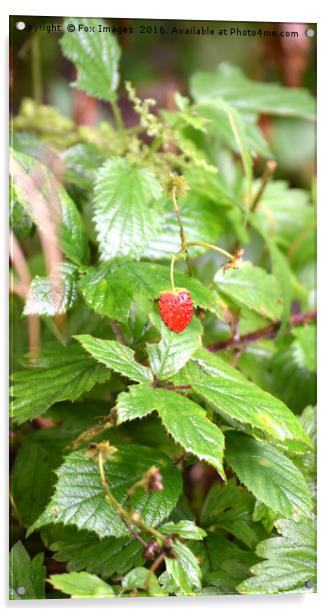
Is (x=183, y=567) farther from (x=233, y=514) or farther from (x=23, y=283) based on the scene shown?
(x=23, y=283)

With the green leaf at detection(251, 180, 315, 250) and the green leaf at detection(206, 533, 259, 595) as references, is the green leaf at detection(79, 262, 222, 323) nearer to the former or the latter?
the green leaf at detection(206, 533, 259, 595)

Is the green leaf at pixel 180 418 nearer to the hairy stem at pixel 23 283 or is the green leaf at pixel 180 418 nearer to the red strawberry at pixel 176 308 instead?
the red strawberry at pixel 176 308

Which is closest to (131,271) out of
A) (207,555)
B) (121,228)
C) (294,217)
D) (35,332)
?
(121,228)

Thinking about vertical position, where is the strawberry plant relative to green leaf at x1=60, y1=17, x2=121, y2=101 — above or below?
below

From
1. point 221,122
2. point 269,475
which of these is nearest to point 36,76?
point 221,122

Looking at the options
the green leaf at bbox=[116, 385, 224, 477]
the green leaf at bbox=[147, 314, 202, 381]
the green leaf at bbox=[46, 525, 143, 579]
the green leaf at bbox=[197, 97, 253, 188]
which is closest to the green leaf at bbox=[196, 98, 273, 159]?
the green leaf at bbox=[197, 97, 253, 188]

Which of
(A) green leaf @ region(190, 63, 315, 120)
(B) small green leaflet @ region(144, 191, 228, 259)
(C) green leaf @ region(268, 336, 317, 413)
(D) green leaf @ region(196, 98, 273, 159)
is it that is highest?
(A) green leaf @ region(190, 63, 315, 120)

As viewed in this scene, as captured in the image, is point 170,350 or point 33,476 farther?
point 33,476
